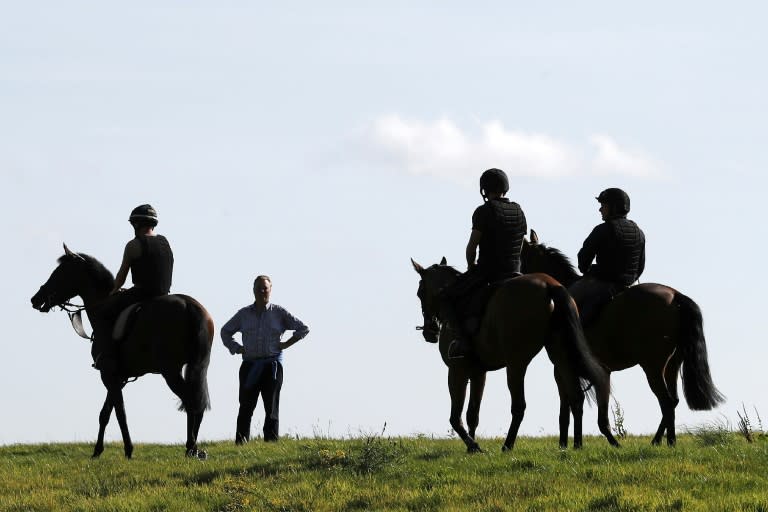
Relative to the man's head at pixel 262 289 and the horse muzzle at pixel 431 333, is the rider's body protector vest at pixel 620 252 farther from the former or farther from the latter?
the man's head at pixel 262 289

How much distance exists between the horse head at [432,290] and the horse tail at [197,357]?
111 inches

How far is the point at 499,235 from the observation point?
54.5 ft

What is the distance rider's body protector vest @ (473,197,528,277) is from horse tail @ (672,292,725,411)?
96.4 inches

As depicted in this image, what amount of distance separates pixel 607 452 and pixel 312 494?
3471 millimetres

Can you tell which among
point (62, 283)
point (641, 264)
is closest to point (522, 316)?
point (641, 264)

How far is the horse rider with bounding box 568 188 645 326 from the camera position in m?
18.0

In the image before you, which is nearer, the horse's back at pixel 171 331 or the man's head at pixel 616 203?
the horse's back at pixel 171 331

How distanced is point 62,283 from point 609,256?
7784 millimetres

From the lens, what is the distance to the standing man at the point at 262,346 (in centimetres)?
2006

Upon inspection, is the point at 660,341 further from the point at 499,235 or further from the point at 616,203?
the point at 499,235

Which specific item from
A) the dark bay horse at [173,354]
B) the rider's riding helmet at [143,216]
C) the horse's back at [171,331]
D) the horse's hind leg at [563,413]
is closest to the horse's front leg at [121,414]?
the dark bay horse at [173,354]

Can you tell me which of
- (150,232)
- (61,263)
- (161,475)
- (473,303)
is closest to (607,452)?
(473,303)

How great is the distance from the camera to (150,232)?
1844 centimetres

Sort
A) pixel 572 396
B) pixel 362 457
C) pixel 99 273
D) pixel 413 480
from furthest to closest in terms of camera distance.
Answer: pixel 99 273, pixel 572 396, pixel 362 457, pixel 413 480
